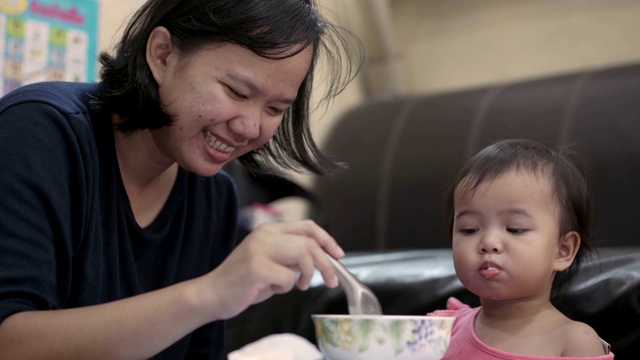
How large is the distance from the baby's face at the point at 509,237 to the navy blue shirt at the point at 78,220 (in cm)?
47

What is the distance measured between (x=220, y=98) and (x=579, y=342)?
22.4 inches

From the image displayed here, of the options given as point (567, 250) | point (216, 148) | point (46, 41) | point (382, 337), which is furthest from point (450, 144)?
point (382, 337)

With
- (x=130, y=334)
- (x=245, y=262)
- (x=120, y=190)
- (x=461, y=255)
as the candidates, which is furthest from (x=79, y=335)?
(x=461, y=255)

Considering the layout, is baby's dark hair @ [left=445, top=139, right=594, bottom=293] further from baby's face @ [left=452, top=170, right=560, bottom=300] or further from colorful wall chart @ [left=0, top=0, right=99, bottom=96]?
colorful wall chart @ [left=0, top=0, right=99, bottom=96]

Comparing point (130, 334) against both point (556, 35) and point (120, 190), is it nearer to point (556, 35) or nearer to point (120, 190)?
point (120, 190)

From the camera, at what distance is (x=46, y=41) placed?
6.73 feet

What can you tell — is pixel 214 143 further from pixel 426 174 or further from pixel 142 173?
pixel 426 174

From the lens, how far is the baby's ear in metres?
1.17

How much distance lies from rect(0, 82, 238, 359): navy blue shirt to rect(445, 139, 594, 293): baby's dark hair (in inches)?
18.2

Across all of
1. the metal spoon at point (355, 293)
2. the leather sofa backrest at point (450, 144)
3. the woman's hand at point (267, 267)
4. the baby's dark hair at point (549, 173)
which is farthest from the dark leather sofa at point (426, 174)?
the woman's hand at point (267, 267)

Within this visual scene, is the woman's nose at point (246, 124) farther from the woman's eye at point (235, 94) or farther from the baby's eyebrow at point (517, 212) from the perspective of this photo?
the baby's eyebrow at point (517, 212)

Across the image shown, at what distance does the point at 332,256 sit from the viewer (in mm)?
875

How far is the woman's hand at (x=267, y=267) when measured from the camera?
811mm

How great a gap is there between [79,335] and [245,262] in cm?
22
